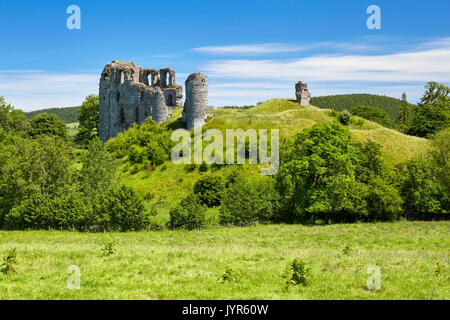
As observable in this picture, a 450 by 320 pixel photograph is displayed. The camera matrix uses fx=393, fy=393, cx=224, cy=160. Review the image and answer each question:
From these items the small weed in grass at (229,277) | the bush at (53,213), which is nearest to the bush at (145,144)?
the bush at (53,213)

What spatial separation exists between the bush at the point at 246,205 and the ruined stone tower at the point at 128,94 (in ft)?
128

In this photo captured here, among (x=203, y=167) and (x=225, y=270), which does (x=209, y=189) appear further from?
(x=225, y=270)

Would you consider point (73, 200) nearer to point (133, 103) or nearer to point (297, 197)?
point (297, 197)

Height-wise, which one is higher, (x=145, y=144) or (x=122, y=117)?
(x=122, y=117)

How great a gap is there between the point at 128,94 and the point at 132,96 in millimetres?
1392

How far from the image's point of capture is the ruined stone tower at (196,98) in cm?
6562

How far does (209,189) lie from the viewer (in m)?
50.6

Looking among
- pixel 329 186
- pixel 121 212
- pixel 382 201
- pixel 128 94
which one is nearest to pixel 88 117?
pixel 128 94

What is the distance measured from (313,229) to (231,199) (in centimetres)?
923

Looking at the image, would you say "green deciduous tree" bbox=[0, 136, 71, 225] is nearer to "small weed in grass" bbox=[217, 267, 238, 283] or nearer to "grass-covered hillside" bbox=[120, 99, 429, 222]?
"grass-covered hillside" bbox=[120, 99, 429, 222]

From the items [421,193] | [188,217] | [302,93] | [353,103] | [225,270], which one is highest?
[353,103]

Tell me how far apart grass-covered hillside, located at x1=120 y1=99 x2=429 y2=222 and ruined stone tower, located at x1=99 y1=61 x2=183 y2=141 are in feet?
18.6

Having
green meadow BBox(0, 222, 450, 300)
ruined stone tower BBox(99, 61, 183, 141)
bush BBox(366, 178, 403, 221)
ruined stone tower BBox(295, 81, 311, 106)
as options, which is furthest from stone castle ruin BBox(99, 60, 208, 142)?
green meadow BBox(0, 222, 450, 300)
